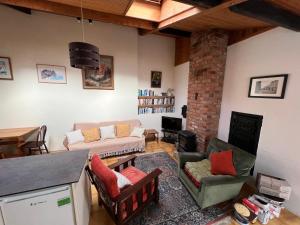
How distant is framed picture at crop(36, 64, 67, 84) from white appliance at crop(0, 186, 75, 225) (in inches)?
118

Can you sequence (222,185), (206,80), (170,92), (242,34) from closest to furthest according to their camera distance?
(222,185), (242,34), (206,80), (170,92)

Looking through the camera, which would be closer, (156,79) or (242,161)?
(242,161)

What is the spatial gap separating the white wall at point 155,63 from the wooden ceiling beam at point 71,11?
1154 mm

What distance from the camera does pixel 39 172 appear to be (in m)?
1.53

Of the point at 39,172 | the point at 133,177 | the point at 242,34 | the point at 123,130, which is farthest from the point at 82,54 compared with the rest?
the point at 242,34

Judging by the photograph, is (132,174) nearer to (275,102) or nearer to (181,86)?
(275,102)

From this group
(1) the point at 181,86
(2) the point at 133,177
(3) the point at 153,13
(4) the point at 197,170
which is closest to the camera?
(2) the point at 133,177

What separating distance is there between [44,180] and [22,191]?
0.54 feet

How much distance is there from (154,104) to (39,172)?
12.1 feet

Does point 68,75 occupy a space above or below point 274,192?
above

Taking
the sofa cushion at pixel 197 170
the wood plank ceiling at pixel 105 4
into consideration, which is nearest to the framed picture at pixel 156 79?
the wood plank ceiling at pixel 105 4

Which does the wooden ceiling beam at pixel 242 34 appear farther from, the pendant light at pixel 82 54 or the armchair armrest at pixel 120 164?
the armchair armrest at pixel 120 164

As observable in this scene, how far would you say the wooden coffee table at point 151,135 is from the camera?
4724 mm

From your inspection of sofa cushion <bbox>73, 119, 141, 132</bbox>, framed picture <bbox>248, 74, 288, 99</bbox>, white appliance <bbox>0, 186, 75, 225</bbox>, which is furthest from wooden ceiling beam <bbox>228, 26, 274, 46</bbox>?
white appliance <bbox>0, 186, 75, 225</bbox>
